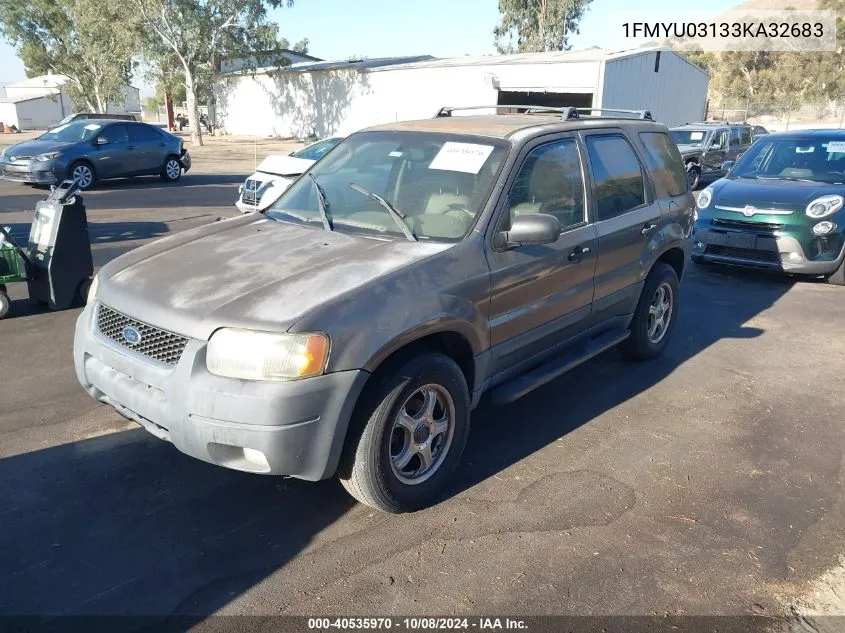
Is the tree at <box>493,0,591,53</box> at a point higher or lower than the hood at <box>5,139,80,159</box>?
higher

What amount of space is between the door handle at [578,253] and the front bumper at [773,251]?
4.85 meters

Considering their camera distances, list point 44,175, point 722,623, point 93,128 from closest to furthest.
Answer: point 722,623 → point 44,175 → point 93,128

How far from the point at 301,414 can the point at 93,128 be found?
15299 mm

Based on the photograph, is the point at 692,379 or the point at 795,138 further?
the point at 795,138

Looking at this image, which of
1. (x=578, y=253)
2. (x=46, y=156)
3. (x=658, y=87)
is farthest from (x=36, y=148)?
(x=658, y=87)

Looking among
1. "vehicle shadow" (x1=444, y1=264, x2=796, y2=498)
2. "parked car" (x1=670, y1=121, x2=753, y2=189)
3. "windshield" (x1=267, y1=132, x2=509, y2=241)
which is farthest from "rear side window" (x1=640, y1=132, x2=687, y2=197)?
"parked car" (x1=670, y1=121, x2=753, y2=189)

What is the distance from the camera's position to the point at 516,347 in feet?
13.1

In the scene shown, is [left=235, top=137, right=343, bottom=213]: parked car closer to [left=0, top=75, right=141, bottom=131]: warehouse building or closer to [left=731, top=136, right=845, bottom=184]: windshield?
[left=731, top=136, right=845, bottom=184]: windshield

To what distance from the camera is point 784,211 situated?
804 cm

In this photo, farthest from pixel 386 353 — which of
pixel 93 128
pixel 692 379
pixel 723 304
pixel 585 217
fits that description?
pixel 93 128

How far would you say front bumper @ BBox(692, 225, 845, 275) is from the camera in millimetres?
8016

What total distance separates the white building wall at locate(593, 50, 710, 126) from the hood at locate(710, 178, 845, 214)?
55.9ft

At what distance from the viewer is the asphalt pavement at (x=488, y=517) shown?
2.87 m

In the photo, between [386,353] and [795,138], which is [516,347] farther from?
[795,138]
